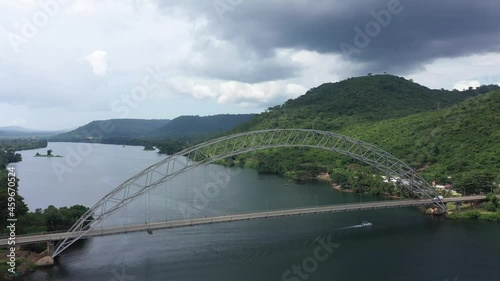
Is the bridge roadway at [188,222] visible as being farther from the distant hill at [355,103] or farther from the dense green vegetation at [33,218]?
the distant hill at [355,103]

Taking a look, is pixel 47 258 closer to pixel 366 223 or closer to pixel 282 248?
pixel 282 248

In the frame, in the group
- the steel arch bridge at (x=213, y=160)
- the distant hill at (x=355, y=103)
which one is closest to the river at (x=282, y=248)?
the steel arch bridge at (x=213, y=160)

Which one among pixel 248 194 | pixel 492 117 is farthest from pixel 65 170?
pixel 492 117

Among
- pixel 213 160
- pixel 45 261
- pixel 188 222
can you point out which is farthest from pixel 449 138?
pixel 45 261

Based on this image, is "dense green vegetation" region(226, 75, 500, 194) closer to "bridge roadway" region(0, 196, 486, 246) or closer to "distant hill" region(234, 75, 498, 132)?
"distant hill" region(234, 75, 498, 132)

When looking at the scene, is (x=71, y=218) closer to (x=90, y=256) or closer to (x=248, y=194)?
(x=90, y=256)
